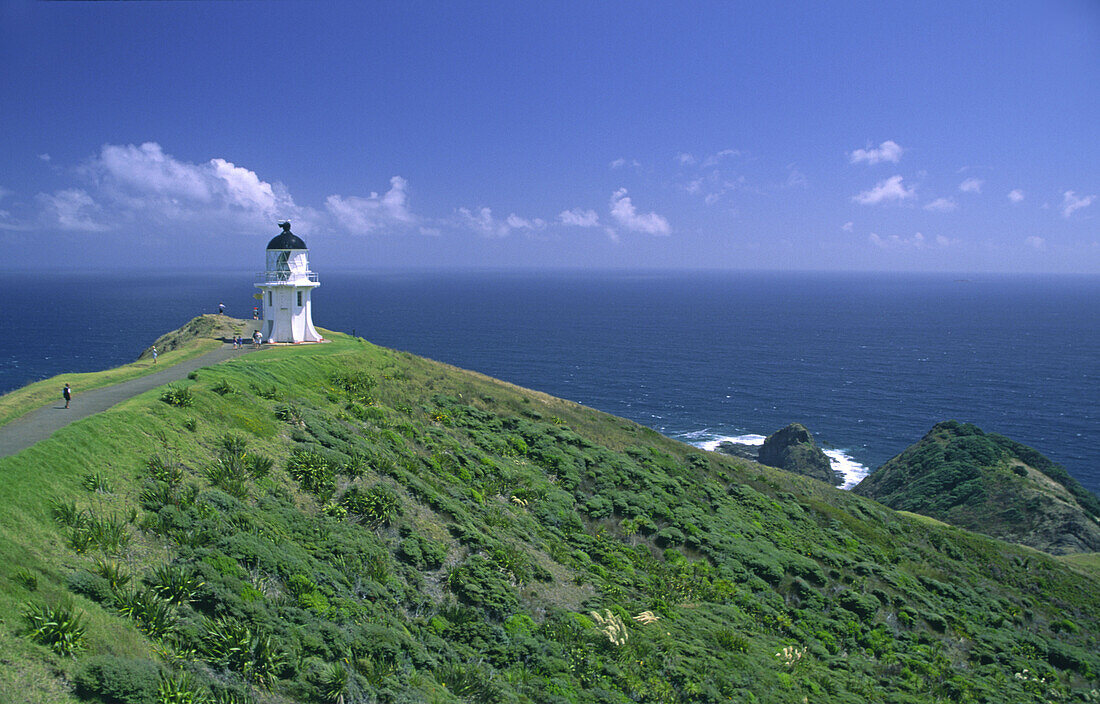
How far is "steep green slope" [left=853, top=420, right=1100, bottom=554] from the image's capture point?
4900 centimetres

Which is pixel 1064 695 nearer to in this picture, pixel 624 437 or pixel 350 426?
pixel 624 437

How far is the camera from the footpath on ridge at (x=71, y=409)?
1683 centimetres

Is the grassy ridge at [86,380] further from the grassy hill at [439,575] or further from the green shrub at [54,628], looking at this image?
the green shrub at [54,628]

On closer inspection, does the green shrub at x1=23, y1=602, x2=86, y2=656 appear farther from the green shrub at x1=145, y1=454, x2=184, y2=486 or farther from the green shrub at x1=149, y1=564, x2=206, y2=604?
the green shrub at x1=145, y1=454, x2=184, y2=486

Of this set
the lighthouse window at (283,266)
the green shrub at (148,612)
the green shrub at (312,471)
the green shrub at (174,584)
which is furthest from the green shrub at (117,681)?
the lighthouse window at (283,266)

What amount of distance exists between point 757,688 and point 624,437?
22.1 metres

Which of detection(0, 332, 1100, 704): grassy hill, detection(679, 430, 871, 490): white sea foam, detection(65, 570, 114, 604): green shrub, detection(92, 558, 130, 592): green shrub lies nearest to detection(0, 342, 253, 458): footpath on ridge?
detection(0, 332, 1100, 704): grassy hill

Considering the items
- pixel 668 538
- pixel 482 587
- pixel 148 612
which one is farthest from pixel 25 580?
pixel 668 538

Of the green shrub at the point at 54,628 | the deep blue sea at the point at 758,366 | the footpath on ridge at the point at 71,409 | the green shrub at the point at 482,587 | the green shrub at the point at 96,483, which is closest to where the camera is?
the green shrub at the point at 54,628

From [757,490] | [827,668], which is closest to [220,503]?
[827,668]

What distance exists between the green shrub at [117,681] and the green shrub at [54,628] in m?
0.53

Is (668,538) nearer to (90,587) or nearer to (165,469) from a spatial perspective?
(165,469)

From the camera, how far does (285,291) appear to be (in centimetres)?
4119

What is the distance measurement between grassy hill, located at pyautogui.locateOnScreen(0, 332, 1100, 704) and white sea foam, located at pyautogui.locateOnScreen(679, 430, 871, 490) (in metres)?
35.2
